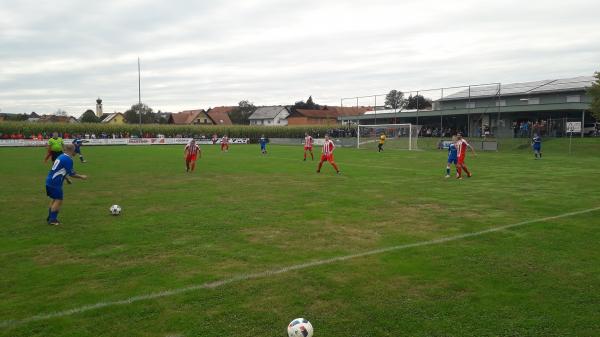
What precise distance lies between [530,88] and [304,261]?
55617 millimetres

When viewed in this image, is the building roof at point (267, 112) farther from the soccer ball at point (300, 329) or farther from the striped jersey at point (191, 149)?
the soccer ball at point (300, 329)

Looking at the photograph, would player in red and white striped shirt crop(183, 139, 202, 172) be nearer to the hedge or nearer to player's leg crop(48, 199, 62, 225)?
player's leg crop(48, 199, 62, 225)

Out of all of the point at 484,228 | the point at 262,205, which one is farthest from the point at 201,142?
the point at 484,228

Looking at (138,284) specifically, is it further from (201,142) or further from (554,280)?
(201,142)

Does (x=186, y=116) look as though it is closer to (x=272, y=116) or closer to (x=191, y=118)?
(x=191, y=118)

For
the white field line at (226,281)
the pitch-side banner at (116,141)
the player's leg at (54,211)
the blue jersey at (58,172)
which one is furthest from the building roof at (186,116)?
the white field line at (226,281)

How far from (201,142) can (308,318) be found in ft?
210

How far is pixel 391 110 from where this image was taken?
62906 mm

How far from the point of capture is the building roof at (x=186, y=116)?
344 ft

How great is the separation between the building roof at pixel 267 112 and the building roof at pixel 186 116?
43.8 feet

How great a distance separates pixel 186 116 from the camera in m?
108

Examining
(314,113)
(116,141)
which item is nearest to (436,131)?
(116,141)

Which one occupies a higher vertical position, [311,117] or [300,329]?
[311,117]

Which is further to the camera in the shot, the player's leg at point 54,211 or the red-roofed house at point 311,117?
the red-roofed house at point 311,117
